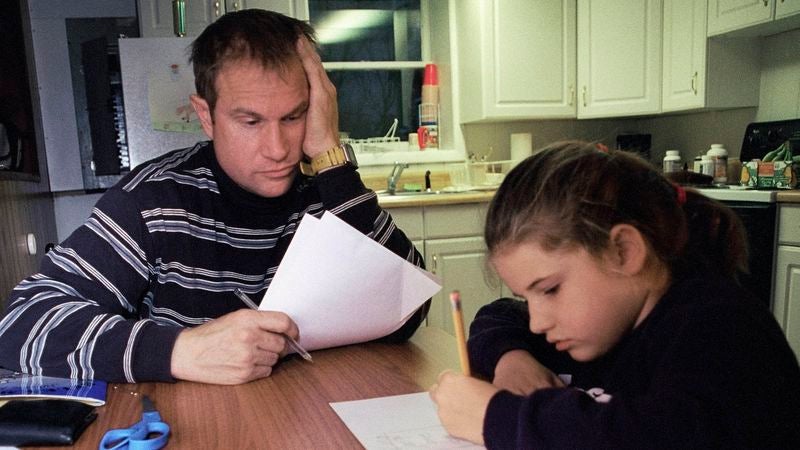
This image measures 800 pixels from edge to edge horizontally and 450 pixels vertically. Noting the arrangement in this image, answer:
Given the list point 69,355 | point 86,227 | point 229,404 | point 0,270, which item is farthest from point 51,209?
point 229,404

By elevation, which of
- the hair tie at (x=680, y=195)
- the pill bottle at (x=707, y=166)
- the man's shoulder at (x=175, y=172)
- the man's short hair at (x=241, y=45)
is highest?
the man's short hair at (x=241, y=45)

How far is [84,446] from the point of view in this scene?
0.59 metres

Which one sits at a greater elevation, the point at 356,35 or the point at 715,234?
the point at 356,35

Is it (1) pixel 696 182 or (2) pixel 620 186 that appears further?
(1) pixel 696 182

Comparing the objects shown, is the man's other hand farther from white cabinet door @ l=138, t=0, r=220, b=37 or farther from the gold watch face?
white cabinet door @ l=138, t=0, r=220, b=37

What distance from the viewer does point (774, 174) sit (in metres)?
2.29

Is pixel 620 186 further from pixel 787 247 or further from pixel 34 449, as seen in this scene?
pixel 787 247

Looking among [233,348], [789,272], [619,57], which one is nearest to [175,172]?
[233,348]

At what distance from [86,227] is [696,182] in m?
2.38

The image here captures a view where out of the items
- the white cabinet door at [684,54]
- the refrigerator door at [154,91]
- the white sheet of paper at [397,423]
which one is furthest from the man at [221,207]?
the white cabinet door at [684,54]

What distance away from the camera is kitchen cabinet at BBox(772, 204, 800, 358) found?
203 centimetres

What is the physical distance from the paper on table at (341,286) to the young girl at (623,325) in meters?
0.14

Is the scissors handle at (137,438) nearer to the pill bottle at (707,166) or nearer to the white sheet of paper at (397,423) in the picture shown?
the white sheet of paper at (397,423)

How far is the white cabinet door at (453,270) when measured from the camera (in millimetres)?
2787
